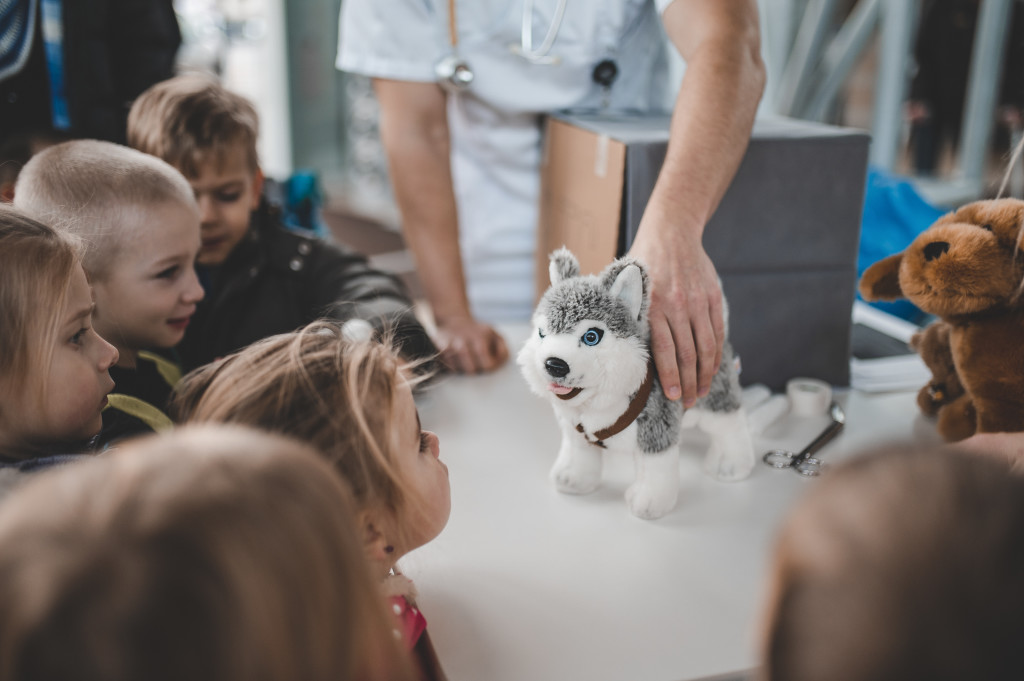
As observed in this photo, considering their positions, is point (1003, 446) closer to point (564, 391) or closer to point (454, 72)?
point (564, 391)

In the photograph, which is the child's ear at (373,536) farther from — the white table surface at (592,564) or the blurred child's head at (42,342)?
the blurred child's head at (42,342)

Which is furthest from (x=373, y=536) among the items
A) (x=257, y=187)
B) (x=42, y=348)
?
(x=257, y=187)

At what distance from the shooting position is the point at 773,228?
896 millimetres

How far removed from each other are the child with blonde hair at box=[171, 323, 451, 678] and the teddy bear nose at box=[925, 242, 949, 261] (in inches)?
20.9

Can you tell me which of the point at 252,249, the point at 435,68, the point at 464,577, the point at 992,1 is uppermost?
the point at 992,1

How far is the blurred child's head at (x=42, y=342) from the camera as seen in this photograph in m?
0.59

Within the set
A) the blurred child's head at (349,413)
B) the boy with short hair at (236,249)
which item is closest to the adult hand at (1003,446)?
the blurred child's head at (349,413)

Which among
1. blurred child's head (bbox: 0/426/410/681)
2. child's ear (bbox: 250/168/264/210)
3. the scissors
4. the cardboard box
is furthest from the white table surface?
Answer: child's ear (bbox: 250/168/264/210)

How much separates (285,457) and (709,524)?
0.45 meters

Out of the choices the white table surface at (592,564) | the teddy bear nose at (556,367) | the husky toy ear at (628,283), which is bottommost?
the white table surface at (592,564)

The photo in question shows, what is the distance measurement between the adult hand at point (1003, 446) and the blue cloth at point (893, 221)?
2.13 feet

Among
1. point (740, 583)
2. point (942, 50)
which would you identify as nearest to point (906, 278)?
point (740, 583)

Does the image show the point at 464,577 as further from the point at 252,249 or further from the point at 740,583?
the point at 252,249

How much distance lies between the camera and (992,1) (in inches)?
106
